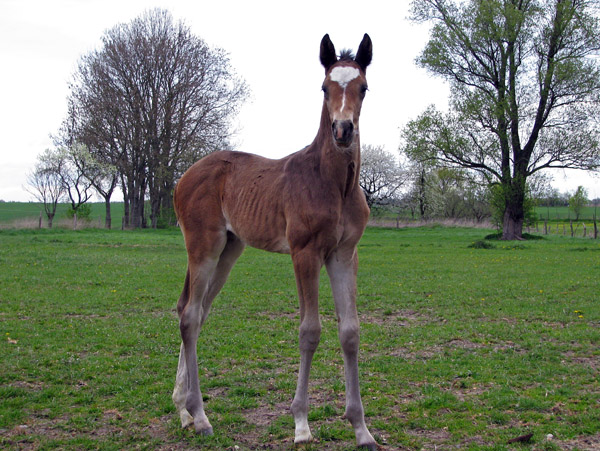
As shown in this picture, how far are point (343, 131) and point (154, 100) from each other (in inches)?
1424

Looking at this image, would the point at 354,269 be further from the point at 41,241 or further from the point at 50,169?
the point at 50,169

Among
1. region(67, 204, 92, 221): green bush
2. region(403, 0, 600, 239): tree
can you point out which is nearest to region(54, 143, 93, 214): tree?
region(67, 204, 92, 221): green bush

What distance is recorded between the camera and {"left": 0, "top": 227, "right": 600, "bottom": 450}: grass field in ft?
14.5

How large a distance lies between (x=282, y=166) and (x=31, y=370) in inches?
152

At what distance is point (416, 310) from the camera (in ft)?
33.7

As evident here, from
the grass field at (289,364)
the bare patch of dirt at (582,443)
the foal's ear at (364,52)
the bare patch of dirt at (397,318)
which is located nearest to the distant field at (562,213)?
the grass field at (289,364)

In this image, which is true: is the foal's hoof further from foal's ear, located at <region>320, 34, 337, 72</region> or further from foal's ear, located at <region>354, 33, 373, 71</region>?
foal's ear, located at <region>354, 33, 373, 71</region>

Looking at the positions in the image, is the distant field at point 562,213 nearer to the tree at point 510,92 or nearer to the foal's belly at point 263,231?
the tree at point 510,92

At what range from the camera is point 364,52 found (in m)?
4.24

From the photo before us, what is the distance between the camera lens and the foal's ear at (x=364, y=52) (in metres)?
4.21

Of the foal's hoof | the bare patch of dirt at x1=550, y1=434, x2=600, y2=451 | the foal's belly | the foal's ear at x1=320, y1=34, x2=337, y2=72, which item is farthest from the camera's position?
the foal's belly

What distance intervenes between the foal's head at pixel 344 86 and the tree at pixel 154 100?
32352 mm

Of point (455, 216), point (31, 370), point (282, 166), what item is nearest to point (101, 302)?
point (31, 370)

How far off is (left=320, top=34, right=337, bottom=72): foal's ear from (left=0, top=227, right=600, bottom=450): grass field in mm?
3042
